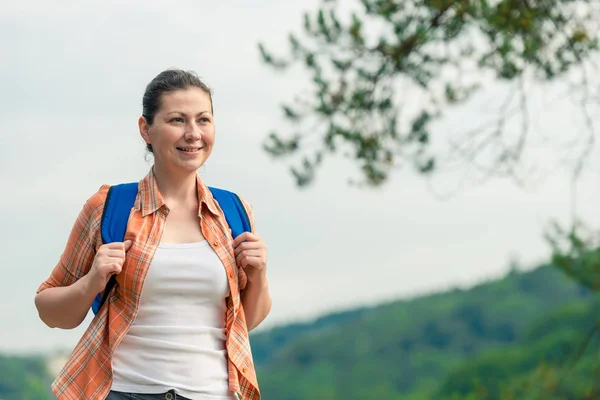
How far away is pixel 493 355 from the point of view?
39.3 metres

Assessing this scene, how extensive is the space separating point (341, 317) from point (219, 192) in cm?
4747

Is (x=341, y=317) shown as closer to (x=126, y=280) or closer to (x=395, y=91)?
(x=395, y=91)

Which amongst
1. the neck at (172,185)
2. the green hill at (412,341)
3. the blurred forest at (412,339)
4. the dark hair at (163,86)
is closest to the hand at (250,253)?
the neck at (172,185)

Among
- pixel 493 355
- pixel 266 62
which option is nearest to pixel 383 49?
pixel 266 62

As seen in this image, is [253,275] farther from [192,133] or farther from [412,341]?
[412,341]

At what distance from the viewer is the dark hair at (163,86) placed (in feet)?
6.62

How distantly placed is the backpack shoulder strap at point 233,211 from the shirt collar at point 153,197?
27 mm

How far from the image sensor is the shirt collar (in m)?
2.05

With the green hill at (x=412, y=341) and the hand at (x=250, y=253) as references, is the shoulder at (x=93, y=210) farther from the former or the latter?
the green hill at (x=412, y=341)

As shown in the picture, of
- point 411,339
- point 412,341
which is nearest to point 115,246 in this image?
point 412,341

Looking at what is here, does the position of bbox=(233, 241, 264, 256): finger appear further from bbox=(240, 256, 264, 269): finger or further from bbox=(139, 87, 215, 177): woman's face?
bbox=(139, 87, 215, 177): woman's face

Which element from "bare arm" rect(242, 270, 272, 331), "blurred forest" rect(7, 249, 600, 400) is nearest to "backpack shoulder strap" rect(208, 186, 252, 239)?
"bare arm" rect(242, 270, 272, 331)

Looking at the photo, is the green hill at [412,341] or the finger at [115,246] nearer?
the finger at [115,246]

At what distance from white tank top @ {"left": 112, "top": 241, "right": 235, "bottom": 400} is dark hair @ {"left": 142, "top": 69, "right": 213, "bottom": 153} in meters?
0.31
